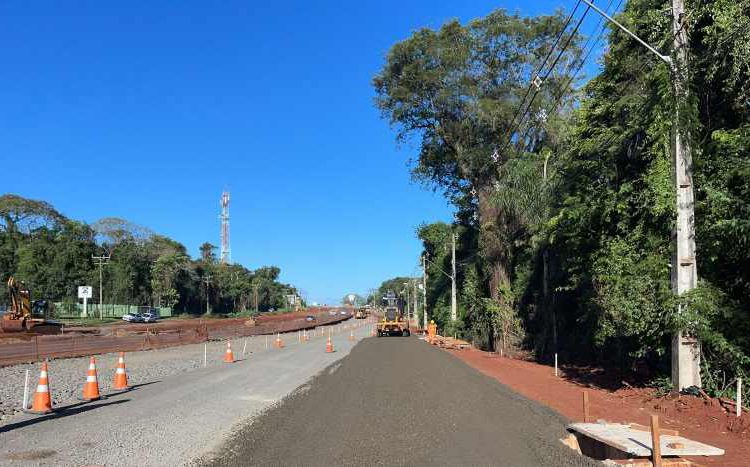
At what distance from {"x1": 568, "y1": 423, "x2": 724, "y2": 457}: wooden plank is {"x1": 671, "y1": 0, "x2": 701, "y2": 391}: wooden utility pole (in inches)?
146

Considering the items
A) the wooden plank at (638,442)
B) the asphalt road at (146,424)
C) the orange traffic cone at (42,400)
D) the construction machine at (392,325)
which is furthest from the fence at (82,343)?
the wooden plank at (638,442)

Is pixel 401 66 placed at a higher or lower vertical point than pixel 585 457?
higher

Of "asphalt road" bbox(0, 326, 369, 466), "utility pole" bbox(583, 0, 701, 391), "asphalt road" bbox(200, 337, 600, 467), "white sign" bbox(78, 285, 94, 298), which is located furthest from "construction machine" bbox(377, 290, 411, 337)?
"utility pole" bbox(583, 0, 701, 391)

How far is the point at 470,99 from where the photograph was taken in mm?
35969

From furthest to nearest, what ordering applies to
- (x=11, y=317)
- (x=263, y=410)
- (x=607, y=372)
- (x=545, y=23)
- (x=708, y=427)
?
1. (x=11, y=317)
2. (x=545, y=23)
3. (x=607, y=372)
4. (x=263, y=410)
5. (x=708, y=427)

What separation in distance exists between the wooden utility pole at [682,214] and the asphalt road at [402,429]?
9.27 feet

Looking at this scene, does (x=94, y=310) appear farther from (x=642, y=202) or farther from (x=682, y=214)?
(x=682, y=214)

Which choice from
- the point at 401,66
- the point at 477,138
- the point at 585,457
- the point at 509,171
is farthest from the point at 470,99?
the point at 585,457

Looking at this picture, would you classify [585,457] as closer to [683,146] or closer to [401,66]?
[683,146]

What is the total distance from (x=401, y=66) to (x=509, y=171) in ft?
47.2

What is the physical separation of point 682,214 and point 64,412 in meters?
12.9

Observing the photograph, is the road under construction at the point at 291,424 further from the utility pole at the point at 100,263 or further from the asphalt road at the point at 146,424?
the utility pole at the point at 100,263

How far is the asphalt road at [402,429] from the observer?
781 centimetres

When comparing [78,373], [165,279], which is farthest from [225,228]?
[78,373]
